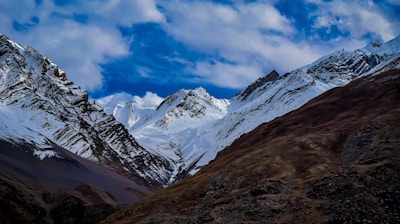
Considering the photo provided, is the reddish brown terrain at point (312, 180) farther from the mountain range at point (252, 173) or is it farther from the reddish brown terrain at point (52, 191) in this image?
the reddish brown terrain at point (52, 191)

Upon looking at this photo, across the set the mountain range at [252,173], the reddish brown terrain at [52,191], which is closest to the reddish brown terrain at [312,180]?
the mountain range at [252,173]

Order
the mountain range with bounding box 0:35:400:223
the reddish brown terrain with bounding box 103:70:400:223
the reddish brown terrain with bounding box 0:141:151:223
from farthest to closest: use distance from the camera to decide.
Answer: the reddish brown terrain with bounding box 0:141:151:223, the mountain range with bounding box 0:35:400:223, the reddish brown terrain with bounding box 103:70:400:223

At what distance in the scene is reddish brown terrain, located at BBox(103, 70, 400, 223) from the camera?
1725 inches

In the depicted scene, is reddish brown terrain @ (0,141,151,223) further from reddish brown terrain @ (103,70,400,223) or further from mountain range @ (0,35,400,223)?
reddish brown terrain @ (103,70,400,223)

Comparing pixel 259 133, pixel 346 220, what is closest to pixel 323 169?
pixel 346 220

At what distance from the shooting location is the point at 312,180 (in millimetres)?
54469

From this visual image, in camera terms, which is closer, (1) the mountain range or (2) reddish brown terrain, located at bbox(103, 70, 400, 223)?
(2) reddish brown terrain, located at bbox(103, 70, 400, 223)

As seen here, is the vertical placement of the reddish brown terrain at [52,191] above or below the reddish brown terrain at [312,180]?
above

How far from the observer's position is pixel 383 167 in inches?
1907

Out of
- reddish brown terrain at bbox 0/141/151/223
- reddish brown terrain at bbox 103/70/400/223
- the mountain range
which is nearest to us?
reddish brown terrain at bbox 103/70/400/223

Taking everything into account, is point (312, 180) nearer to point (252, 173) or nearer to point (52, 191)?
point (252, 173)

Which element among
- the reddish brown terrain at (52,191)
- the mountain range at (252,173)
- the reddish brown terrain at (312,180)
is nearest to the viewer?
the reddish brown terrain at (312,180)

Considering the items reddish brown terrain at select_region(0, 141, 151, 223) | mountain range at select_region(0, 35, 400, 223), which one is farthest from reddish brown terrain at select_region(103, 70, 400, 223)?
reddish brown terrain at select_region(0, 141, 151, 223)

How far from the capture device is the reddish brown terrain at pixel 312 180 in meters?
43.8
